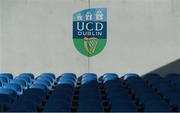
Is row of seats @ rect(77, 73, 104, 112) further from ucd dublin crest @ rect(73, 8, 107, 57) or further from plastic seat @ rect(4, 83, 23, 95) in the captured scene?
ucd dublin crest @ rect(73, 8, 107, 57)

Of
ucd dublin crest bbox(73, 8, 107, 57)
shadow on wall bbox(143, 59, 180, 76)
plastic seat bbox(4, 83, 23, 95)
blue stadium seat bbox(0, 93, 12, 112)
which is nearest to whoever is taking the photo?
blue stadium seat bbox(0, 93, 12, 112)

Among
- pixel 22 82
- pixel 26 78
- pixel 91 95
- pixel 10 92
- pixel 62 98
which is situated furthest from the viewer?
pixel 26 78

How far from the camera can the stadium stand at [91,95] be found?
14078 mm

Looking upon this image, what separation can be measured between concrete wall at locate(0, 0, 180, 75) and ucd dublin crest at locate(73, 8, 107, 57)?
0.20 metres

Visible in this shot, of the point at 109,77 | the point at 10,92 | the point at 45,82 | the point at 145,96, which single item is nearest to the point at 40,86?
the point at 45,82

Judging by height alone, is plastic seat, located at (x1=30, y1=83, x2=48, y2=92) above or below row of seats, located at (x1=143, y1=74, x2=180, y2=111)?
above

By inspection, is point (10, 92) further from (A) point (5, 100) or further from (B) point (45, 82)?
(B) point (45, 82)

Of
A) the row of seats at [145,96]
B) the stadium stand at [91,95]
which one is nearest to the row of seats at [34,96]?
the stadium stand at [91,95]

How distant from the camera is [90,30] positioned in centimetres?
2308

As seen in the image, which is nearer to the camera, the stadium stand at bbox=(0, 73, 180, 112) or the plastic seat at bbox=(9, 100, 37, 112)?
the plastic seat at bbox=(9, 100, 37, 112)

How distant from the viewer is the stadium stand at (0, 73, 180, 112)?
14.1 meters

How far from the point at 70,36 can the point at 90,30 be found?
84cm

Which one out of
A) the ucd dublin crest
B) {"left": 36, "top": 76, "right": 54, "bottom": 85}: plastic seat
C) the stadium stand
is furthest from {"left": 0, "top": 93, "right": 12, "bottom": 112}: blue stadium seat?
the ucd dublin crest

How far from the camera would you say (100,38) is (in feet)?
75.7
